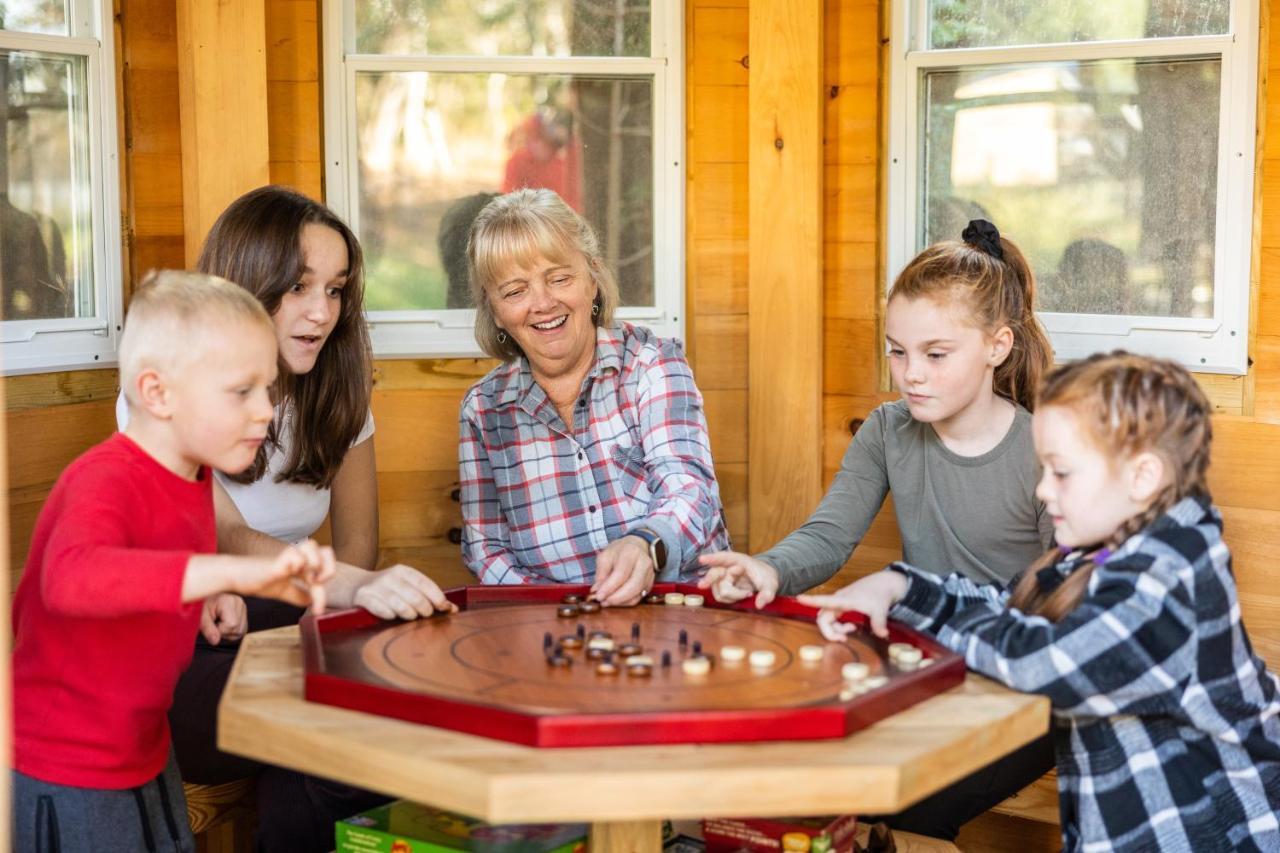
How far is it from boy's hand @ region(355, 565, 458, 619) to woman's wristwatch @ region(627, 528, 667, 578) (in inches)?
16.0

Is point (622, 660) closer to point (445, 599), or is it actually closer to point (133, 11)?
point (445, 599)

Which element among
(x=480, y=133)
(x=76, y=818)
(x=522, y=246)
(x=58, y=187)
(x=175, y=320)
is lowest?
(x=76, y=818)

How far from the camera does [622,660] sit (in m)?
1.76

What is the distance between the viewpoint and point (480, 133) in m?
3.27

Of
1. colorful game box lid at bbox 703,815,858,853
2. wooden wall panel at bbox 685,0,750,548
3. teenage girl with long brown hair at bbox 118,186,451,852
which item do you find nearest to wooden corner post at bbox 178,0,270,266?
teenage girl with long brown hair at bbox 118,186,451,852

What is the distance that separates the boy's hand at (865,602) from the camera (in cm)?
190

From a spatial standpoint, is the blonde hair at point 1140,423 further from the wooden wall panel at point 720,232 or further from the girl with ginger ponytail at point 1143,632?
the wooden wall panel at point 720,232

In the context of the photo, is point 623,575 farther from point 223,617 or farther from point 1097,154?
point 1097,154

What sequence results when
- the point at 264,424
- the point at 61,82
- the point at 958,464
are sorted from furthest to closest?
the point at 61,82
the point at 958,464
the point at 264,424

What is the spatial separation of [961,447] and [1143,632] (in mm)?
871

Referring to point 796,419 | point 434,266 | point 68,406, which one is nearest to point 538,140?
point 434,266

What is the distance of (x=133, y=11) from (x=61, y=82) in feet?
0.77

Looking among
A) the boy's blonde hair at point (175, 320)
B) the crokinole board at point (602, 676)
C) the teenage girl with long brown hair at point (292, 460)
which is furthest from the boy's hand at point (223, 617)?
the boy's blonde hair at point (175, 320)

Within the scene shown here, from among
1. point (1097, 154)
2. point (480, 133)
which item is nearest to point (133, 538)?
point (480, 133)
